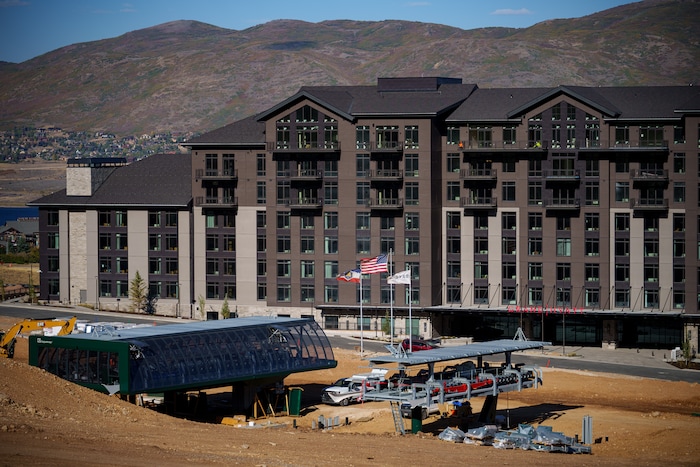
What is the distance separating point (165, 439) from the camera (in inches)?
2625

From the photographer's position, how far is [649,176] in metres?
122

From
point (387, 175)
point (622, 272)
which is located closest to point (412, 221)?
point (387, 175)

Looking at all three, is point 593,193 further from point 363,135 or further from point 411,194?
point 363,135

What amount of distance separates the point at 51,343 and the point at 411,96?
59.6 m

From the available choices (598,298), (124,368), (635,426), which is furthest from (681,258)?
(124,368)

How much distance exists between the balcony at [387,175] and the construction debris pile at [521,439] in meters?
50.2

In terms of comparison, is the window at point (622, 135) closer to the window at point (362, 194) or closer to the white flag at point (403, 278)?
the window at point (362, 194)

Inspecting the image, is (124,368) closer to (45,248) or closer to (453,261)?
(453,261)

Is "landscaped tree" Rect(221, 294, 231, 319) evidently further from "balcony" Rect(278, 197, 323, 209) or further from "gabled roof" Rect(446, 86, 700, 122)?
"gabled roof" Rect(446, 86, 700, 122)

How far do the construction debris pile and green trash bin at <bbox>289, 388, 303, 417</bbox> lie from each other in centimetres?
1248

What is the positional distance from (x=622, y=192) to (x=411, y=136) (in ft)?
68.5

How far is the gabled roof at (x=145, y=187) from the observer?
136250mm

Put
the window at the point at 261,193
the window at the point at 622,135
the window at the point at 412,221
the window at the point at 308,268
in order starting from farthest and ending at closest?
the window at the point at 261,193 < the window at the point at 308,268 < the window at the point at 412,221 < the window at the point at 622,135

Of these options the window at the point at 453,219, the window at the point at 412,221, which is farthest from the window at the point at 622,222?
the window at the point at 412,221
